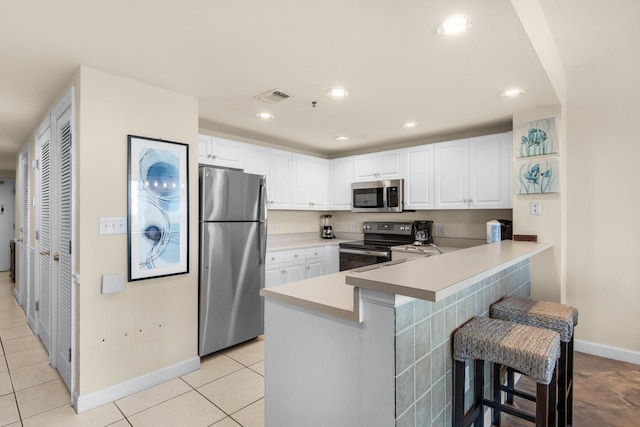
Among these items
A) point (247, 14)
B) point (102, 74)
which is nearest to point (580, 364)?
point (247, 14)

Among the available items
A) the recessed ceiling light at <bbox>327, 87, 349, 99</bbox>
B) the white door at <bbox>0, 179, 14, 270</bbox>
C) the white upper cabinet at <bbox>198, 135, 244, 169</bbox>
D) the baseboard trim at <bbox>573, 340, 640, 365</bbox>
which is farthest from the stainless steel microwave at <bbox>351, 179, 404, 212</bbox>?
the white door at <bbox>0, 179, 14, 270</bbox>

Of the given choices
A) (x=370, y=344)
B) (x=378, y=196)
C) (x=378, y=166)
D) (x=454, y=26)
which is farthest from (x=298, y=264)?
(x=454, y=26)

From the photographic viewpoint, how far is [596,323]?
2.90 meters

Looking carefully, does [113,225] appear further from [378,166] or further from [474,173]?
[474,173]

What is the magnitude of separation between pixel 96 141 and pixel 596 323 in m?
4.27

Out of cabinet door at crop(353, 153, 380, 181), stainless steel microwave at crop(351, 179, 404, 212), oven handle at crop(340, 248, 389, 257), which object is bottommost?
oven handle at crop(340, 248, 389, 257)

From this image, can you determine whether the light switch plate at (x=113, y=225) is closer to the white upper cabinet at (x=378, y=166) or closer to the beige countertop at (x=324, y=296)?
the beige countertop at (x=324, y=296)

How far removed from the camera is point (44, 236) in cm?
313

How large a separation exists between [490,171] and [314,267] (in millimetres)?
2358

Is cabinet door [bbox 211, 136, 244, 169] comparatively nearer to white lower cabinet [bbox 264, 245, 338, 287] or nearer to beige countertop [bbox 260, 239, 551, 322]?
white lower cabinet [bbox 264, 245, 338, 287]

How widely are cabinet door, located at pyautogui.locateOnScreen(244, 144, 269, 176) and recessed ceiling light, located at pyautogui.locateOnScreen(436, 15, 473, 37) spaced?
2.60 m

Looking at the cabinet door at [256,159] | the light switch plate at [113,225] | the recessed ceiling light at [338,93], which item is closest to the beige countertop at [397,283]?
the light switch plate at [113,225]

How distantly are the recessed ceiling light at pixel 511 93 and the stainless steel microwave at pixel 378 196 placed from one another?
170 centimetres

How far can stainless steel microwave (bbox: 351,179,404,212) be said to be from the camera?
13.7 feet
